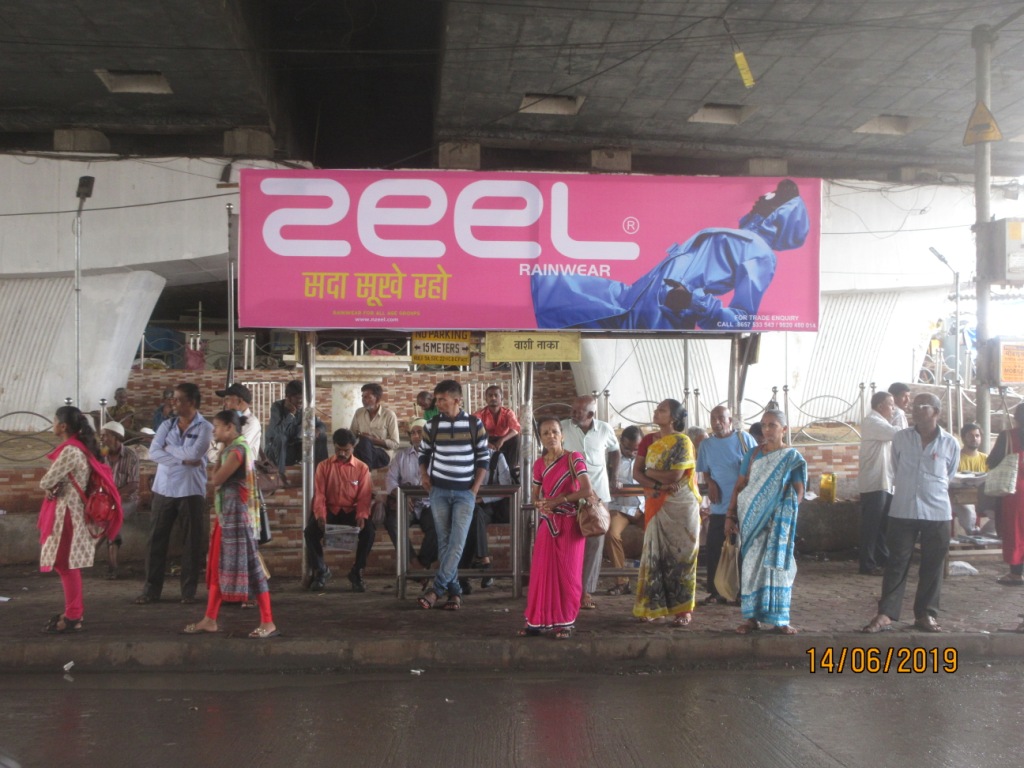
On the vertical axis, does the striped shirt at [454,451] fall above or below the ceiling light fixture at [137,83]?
below

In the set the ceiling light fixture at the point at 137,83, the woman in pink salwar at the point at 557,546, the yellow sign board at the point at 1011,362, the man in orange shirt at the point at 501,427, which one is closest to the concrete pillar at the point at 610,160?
the ceiling light fixture at the point at 137,83

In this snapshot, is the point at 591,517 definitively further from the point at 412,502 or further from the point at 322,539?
the point at 322,539

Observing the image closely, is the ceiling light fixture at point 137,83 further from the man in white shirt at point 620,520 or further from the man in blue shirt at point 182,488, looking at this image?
the man in white shirt at point 620,520

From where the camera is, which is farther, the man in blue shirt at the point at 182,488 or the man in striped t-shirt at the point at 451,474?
the man in blue shirt at the point at 182,488

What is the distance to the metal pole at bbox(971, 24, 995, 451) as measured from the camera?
10242 mm

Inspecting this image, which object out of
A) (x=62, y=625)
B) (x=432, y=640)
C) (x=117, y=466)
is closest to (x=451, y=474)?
(x=432, y=640)

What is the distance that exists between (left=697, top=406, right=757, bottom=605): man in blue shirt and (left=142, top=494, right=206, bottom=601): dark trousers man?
14.7 feet

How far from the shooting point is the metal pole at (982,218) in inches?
403

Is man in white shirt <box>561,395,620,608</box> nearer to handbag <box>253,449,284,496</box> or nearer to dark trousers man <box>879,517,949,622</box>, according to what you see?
A: dark trousers man <box>879,517,949,622</box>

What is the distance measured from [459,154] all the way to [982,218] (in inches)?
404

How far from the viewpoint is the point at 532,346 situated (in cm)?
858

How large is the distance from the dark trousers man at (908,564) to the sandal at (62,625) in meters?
5.97
